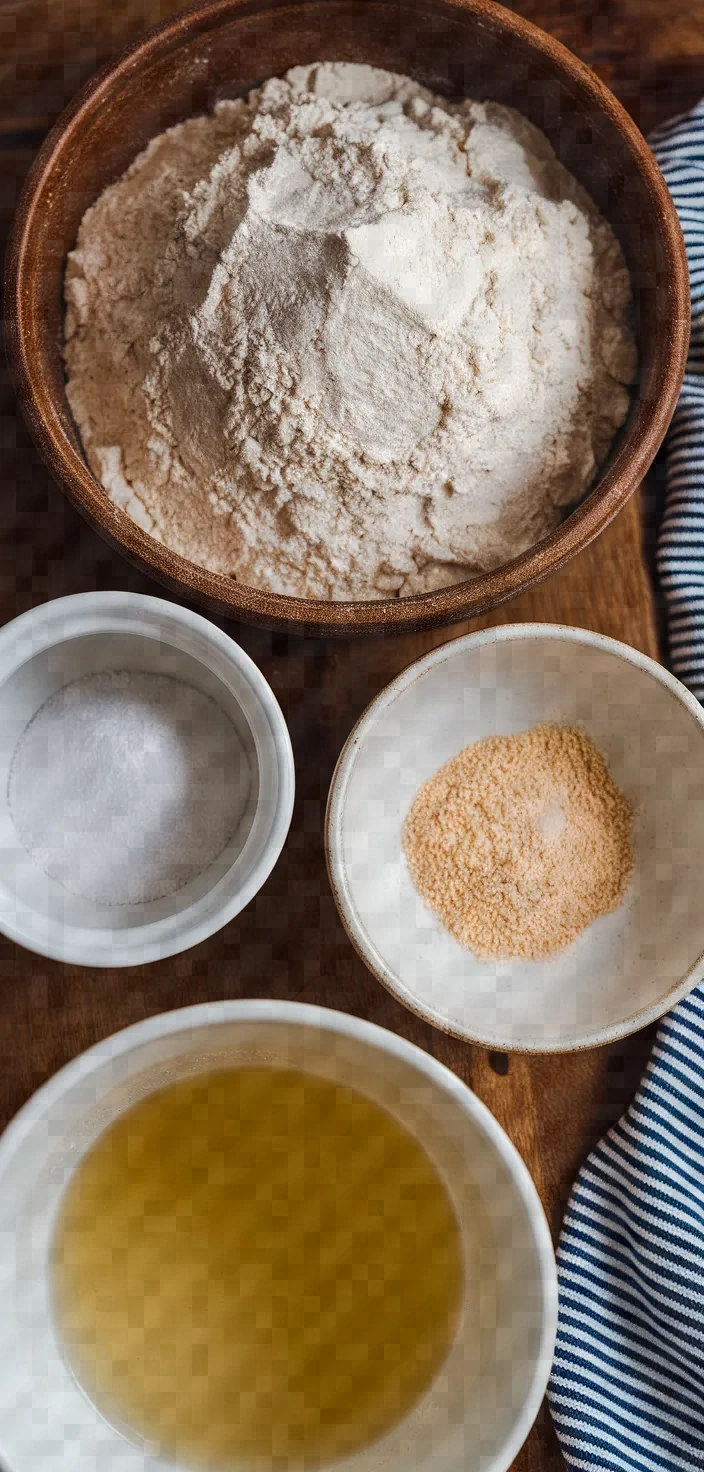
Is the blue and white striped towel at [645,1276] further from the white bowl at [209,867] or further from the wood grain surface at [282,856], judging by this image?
the white bowl at [209,867]

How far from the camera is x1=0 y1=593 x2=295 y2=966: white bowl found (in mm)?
694

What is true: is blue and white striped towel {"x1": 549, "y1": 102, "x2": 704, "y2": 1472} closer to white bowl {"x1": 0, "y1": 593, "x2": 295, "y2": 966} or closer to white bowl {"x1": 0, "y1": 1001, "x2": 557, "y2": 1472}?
white bowl {"x1": 0, "y1": 1001, "x2": 557, "y2": 1472}

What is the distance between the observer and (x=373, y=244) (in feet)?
2.19

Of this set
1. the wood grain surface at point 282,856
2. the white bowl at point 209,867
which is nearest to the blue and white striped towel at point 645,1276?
the wood grain surface at point 282,856

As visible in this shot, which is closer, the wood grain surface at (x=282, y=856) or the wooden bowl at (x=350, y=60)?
the wooden bowl at (x=350, y=60)

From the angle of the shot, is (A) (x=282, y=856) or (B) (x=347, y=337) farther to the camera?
(A) (x=282, y=856)

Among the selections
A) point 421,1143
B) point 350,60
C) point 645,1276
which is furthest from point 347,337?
point 645,1276

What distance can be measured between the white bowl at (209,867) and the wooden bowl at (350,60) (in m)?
0.03

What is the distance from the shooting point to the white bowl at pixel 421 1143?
25.9 inches

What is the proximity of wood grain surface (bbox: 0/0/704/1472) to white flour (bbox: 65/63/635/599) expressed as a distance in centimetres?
9

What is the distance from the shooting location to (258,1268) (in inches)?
29.8

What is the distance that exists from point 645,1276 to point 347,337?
0.62 meters

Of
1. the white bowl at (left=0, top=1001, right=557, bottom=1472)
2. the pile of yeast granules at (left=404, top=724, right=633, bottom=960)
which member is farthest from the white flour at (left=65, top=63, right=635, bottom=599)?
the white bowl at (left=0, top=1001, right=557, bottom=1472)

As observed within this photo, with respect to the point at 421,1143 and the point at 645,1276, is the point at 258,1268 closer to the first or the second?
the point at 421,1143
